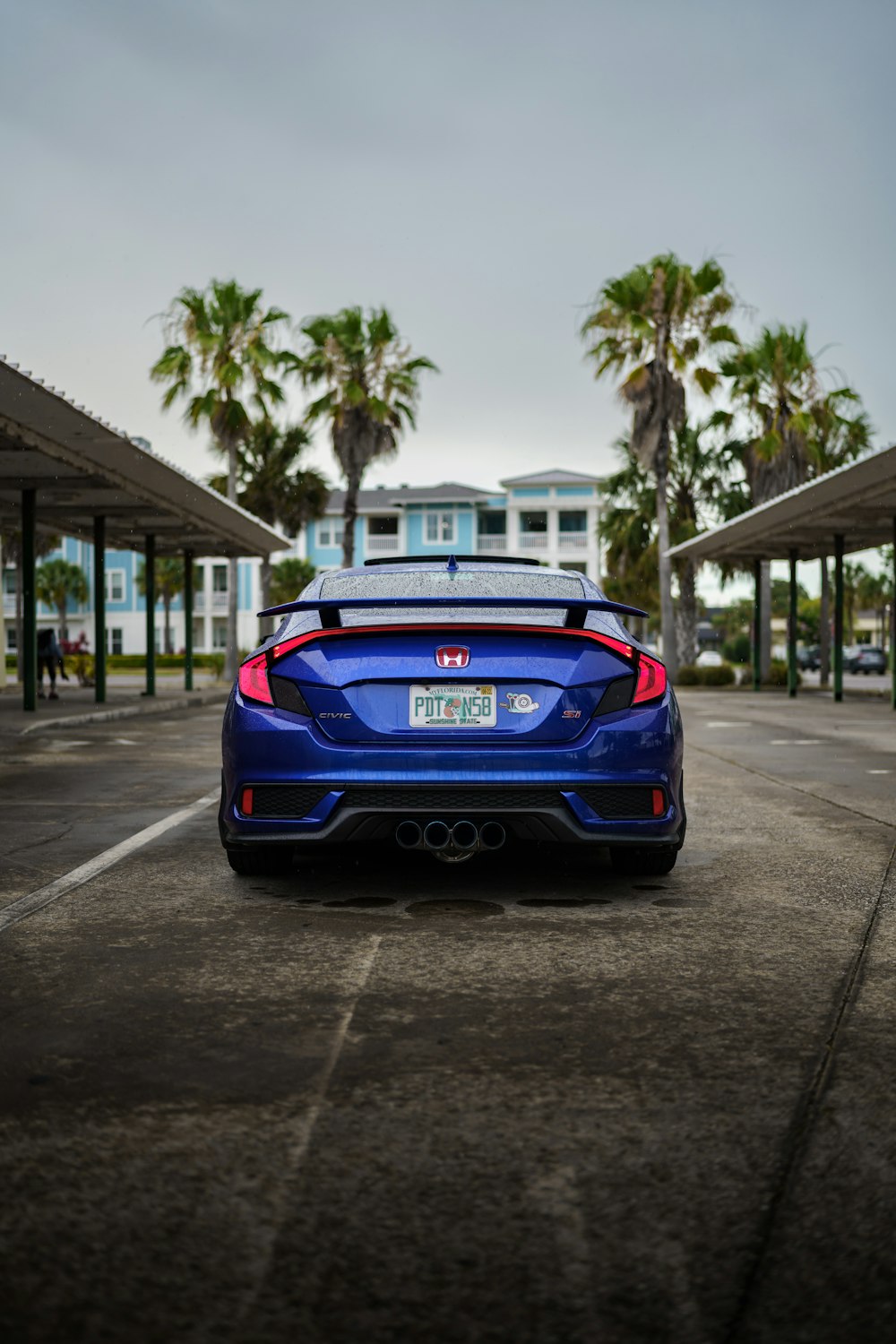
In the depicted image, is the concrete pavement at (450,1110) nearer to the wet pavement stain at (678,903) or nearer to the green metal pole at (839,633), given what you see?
the wet pavement stain at (678,903)

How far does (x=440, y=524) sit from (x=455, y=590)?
65.8 meters

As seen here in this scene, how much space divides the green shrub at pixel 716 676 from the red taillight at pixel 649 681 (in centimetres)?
3317

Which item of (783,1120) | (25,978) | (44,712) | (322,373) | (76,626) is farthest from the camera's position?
(76,626)

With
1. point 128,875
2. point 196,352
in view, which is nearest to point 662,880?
point 128,875

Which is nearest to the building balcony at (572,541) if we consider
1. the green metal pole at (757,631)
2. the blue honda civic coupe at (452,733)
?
the green metal pole at (757,631)

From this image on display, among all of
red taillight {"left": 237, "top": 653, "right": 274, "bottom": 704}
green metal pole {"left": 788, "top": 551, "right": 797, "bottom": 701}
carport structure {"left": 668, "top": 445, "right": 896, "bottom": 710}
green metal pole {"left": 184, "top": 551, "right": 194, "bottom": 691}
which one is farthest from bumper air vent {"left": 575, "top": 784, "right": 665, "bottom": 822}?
green metal pole {"left": 184, "top": 551, "right": 194, "bottom": 691}

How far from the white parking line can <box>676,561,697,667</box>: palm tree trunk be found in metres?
34.6

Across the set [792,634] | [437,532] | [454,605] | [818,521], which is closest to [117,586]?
[437,532]

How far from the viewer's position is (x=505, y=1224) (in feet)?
8.27

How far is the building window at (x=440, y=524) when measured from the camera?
71500mm

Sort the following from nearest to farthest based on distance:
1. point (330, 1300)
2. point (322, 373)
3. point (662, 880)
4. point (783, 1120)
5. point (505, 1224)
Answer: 1. point (330, 1300)
2. point (505, 1224)
3. point (783, 1120)
4. point (662, 880)
5. point (322, 373)

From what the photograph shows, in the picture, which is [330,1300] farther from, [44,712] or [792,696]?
[792,696]

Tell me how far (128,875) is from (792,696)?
2763 centimetres

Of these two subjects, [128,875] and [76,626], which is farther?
[76,626]
